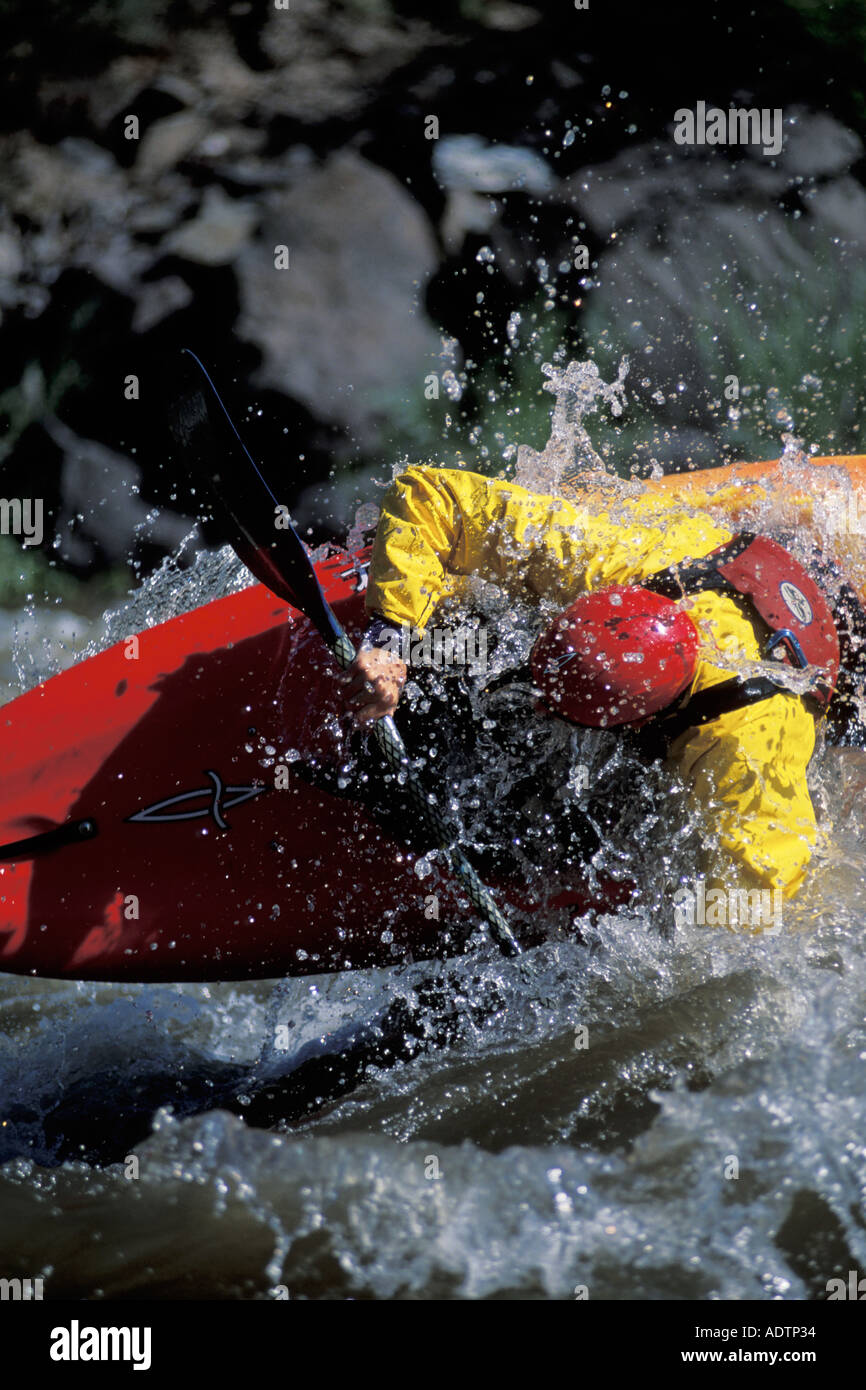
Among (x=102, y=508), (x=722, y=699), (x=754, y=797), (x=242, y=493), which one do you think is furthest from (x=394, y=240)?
(x=754, y=797)

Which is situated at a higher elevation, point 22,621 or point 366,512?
point 366,512

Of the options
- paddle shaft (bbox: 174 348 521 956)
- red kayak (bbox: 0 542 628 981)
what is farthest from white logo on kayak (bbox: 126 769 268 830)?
paddle shaft (bbox: 174 348 521 956)

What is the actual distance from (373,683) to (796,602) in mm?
1009

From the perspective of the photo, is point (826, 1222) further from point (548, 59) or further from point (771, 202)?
point (548, 59)

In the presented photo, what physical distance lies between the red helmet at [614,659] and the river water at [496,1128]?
612mm

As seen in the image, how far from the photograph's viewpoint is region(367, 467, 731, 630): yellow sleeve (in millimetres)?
2529

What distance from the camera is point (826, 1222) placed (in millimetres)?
1964

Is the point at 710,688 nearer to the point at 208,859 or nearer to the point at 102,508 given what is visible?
the point at 208,859

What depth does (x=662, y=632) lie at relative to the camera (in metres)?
2.24

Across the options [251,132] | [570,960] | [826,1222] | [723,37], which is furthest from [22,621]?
[723,37]

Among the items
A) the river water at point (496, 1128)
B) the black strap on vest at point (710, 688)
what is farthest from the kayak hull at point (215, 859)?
the black strap on vest at point (710, 688)

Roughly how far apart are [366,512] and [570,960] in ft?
4.73

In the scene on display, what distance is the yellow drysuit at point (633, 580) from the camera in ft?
7.79

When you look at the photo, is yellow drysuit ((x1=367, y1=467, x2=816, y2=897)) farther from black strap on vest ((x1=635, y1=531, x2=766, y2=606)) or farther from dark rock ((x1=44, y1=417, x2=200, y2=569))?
dark rock ((x1=44, y1=417, x2=200, y2=569))
